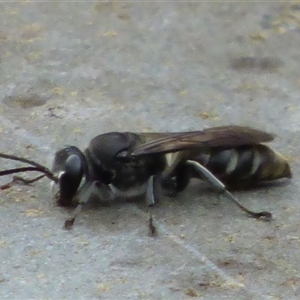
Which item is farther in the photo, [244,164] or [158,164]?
[244,164]

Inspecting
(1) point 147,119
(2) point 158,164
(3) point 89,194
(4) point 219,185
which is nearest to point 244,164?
(4) point 219,185

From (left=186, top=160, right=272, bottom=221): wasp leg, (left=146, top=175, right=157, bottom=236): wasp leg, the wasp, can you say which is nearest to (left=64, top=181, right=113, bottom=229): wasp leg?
the wasp

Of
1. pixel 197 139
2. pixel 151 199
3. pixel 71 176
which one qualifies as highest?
pixel 197 139

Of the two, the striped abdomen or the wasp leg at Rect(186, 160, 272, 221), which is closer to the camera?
the wasp leg at Rect(186, 160, 272, 221)

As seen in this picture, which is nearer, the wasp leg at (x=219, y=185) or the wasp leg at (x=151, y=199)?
the wasp leg at (x=151, y=199)

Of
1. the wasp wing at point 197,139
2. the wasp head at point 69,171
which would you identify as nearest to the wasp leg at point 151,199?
the wasp wing at point 197,139

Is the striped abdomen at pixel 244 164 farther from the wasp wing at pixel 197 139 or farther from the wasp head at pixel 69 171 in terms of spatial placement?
the wasp head at pixel 69 171

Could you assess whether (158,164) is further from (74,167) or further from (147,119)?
(147,119)

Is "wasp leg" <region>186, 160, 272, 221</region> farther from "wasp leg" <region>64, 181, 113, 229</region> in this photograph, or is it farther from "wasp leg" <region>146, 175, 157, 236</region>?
"wasp leg" <region>64, 181, 113, 229</region>
